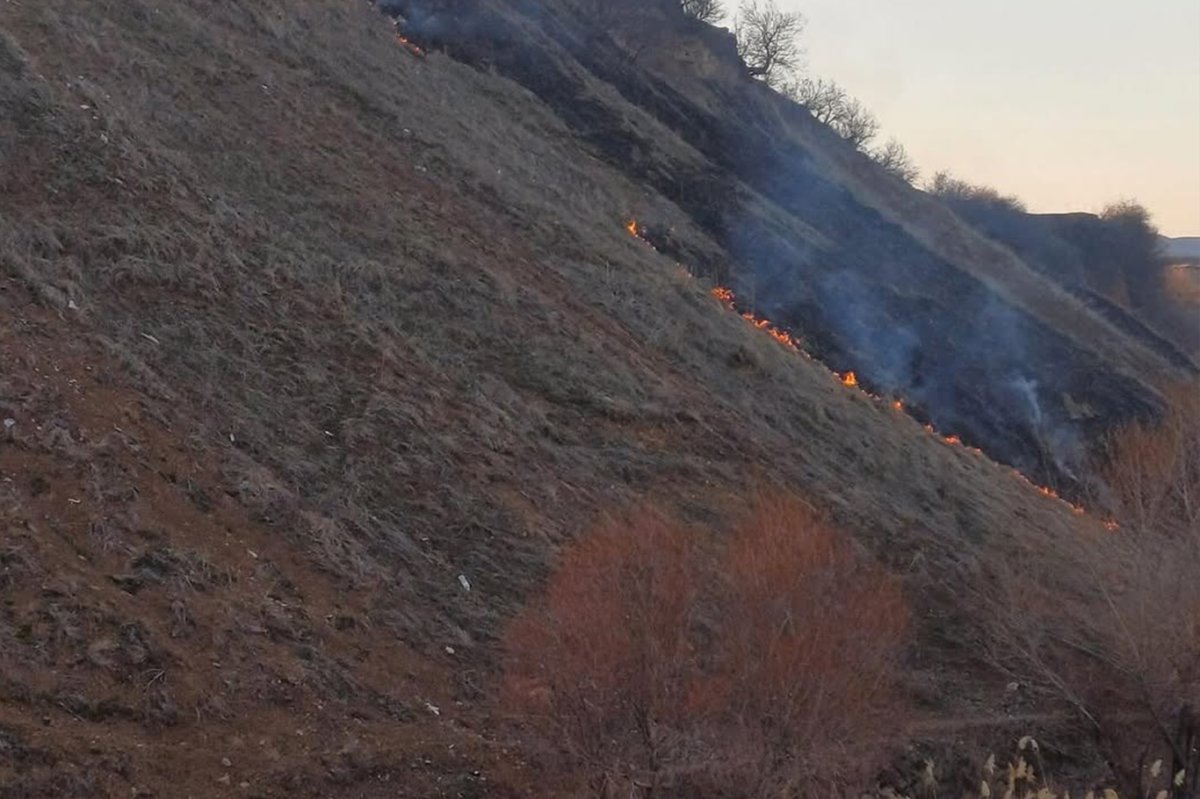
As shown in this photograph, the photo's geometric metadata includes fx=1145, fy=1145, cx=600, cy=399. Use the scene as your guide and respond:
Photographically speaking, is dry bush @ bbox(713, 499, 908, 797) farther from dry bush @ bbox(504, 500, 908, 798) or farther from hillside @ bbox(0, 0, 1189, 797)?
hillside @ bbox(0, 0, 1189, 797)

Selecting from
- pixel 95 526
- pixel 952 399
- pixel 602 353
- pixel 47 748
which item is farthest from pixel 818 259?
pixel 47 748

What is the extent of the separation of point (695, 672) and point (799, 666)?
613 millimetres

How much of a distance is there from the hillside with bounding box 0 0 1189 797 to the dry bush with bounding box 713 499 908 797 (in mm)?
1918

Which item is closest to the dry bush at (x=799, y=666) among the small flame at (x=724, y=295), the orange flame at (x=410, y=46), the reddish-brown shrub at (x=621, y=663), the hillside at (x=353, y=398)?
the reddish-brown shrub at (x=621, y=663)

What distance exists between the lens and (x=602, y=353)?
1591 cm

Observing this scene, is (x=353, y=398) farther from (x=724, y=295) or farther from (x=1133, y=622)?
(x=724, y=295)

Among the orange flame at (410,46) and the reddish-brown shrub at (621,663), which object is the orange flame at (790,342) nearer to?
the orange flame at (410,46)

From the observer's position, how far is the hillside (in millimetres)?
7832

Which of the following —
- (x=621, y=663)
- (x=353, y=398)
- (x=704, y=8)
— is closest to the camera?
(x=621, y=663)

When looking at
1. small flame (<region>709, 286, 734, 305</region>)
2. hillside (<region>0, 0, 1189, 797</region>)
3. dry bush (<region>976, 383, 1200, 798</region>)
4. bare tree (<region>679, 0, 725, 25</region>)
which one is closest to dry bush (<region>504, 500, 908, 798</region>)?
hillside (<region>0, 0, 1189, 797</region>)

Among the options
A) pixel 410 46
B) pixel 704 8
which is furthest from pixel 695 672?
pixel 704 8

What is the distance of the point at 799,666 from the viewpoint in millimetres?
6738

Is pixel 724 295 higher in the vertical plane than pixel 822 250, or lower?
lower

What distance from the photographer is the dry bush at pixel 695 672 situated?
21.7 feet
